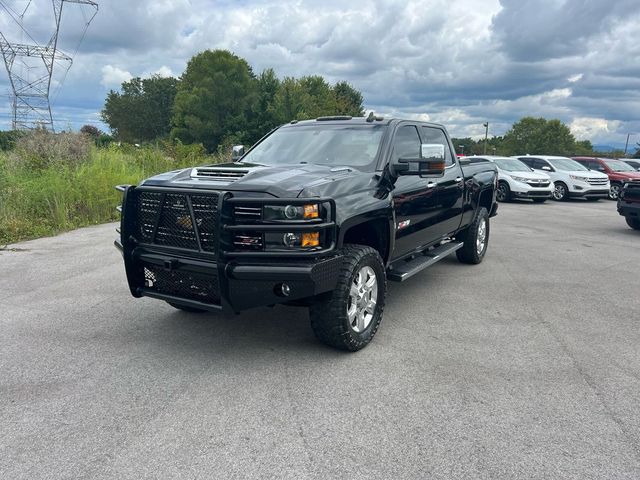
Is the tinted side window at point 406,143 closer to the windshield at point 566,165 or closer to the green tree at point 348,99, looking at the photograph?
the windshield at point 566,165

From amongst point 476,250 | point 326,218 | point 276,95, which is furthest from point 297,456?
point 276,95

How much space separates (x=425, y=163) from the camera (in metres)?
4.43

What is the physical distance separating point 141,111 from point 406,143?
8659cm

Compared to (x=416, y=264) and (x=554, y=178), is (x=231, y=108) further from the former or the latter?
(x=416, y=264)

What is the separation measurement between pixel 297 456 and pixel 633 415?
213 cm

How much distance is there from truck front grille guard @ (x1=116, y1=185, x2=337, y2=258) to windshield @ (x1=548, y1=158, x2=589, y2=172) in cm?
1843

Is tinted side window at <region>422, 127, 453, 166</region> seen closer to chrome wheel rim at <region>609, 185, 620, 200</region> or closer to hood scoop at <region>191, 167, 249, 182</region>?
hood scoop at <region>191, 167, 249, 182</region>

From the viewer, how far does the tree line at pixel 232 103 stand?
4988 cm

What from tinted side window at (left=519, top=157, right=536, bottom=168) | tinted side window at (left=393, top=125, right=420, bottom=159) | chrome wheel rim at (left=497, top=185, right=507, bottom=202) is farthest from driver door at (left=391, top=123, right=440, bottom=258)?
tinted side window at (left=519, top=157, right=536, bottom=168)

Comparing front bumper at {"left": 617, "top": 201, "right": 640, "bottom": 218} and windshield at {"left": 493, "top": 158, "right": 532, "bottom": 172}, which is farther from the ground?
windshield at {"left": 493, "top": 158, "right": 532, "bottom": 172}

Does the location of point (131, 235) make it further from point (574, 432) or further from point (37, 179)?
point (37, 179)

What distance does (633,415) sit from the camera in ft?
10.3

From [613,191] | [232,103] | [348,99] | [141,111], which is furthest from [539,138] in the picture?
[613,191]

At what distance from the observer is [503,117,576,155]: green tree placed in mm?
84875
